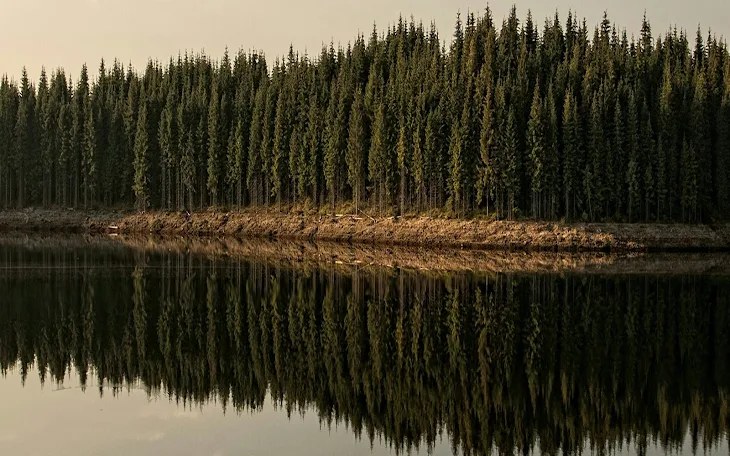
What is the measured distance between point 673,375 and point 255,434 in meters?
13.0

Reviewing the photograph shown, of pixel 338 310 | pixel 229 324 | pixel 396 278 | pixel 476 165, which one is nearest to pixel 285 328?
pixel 229 324

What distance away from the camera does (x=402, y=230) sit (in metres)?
82.4

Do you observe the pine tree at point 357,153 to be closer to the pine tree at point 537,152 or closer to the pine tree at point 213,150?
the pine tree at point 213,150

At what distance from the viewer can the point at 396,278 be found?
153 ft

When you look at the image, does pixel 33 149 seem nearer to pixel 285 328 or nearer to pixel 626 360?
pixel 285 328

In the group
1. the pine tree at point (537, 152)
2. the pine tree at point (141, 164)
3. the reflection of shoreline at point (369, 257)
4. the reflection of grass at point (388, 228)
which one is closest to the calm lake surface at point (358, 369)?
the reflection of shoreline at point (369, 257)

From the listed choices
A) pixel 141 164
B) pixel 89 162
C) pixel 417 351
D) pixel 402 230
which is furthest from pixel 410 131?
pixel 417 351

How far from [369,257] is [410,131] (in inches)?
1342

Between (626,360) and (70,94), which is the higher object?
(70,94)

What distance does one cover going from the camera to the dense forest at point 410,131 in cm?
8469

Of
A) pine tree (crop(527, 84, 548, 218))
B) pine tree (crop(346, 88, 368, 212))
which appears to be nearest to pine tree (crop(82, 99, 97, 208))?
pine tree (crop(346, 88, 368, 212))

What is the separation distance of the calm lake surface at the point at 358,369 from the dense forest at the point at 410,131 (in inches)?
1742

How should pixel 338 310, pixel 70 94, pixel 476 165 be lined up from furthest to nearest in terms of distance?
pixel 70 94
pixel 476 165
pixel 338 310

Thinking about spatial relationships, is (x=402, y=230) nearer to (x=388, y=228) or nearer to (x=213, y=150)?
(x=388, y=228)
